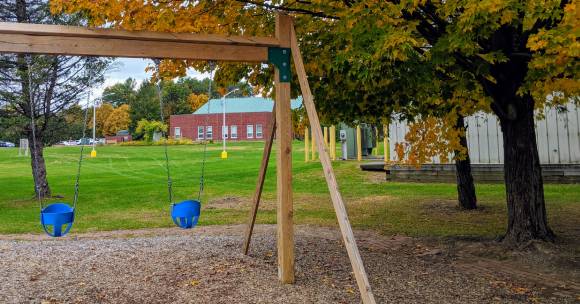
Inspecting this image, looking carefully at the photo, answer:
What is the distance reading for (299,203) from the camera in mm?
14039

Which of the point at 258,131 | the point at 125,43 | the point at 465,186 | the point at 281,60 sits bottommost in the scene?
the point at 465,186

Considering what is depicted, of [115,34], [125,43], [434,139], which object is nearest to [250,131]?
[434,139]

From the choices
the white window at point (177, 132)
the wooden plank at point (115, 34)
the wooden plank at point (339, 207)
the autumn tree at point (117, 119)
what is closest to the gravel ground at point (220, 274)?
the wooden plank at point (339, 207)

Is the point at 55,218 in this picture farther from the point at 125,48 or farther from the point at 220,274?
the point at 125,48

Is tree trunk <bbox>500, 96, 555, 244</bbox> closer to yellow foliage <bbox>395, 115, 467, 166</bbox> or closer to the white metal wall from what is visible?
yellow foliage <bbox>395, 115, 467, 166</bbox>

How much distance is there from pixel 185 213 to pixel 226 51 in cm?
245

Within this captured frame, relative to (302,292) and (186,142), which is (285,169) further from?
(186,142)

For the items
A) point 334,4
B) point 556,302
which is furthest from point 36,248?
point 556,302

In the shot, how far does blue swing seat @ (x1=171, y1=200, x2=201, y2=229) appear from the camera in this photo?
6492 mm

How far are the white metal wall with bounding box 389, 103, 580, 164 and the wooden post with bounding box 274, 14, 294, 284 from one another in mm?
10996

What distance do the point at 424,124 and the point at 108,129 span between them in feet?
A: 149

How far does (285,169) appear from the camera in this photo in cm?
555

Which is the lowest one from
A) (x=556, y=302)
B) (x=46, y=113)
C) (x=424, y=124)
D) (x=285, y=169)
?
(x=556, y=302)

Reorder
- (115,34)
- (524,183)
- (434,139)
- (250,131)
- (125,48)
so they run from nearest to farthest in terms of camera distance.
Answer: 1. (115,34)
2. (125,48)
3. (524,183)
4. (434,139)
5. (250,131)
